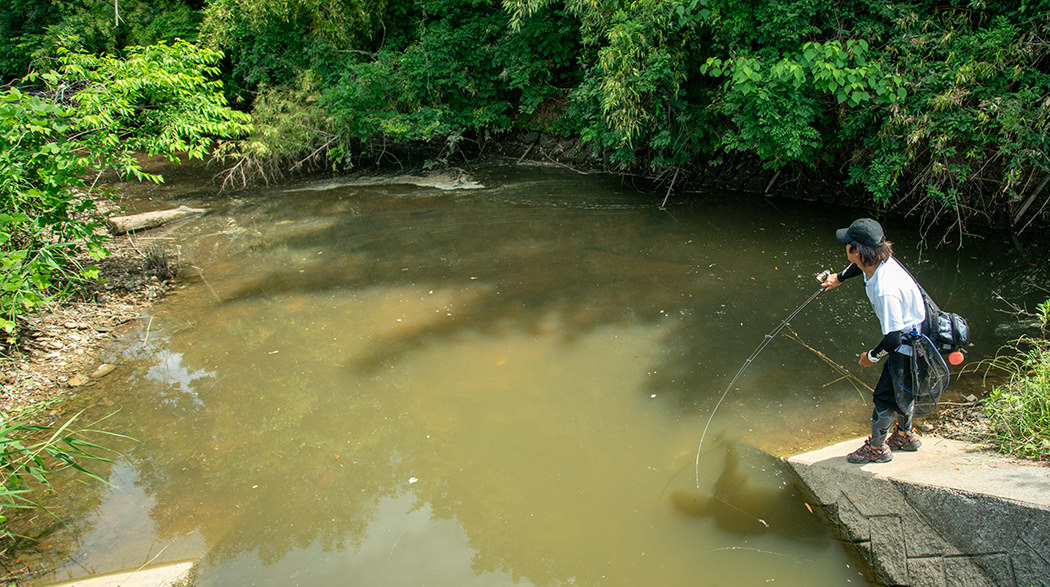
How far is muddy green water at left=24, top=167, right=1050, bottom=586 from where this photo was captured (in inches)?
141

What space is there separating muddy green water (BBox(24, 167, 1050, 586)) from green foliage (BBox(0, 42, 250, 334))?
98 cm

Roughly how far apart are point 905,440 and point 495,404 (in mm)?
2736

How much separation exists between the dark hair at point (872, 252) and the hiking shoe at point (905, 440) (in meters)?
1.11

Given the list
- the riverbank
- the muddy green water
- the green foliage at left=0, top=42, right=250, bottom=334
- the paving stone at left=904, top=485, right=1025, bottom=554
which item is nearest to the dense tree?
the muddy green water

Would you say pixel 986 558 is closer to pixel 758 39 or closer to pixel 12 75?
pixel 758 39

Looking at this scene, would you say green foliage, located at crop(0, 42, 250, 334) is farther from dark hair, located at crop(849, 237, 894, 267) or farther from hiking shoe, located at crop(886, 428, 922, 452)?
hiking shoe, located at crop(886, 428, 922, 452)

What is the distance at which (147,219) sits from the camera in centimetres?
869

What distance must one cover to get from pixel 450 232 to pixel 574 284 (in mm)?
2315

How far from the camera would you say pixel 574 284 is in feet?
21.3

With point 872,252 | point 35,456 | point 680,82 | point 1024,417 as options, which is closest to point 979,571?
point 1024,417

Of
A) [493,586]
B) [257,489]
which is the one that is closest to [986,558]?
[493,586]

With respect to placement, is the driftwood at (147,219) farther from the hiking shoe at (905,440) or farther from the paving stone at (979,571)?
the paving stone at (979,571)

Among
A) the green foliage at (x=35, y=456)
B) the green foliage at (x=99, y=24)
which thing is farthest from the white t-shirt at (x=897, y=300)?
the green foliage at (x=99, y=24)

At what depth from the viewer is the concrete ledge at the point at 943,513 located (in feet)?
8.98
